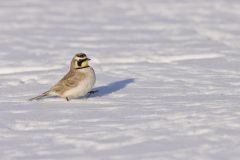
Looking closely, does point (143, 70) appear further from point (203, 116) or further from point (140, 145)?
point (140, 145)

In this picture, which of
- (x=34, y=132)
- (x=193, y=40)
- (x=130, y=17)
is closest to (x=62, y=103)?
(x=34, y=132)

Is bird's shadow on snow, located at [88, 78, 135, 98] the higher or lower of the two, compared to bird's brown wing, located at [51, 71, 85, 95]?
lower

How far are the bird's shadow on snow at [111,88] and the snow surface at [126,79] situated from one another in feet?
0.04

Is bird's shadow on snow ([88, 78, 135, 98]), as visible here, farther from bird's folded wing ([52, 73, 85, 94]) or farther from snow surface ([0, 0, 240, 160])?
bird's folded wing ([52, 73, 85, 94])

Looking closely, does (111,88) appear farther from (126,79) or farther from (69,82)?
(69,82)

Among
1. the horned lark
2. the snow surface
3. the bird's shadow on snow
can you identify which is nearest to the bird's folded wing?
the horned lark

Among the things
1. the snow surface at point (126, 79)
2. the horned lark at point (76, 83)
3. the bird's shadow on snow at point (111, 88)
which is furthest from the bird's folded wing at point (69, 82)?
the bird's shadow on snow at point (111, 88)

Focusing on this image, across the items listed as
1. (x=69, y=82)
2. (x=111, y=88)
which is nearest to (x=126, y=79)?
(x=111, y=88)

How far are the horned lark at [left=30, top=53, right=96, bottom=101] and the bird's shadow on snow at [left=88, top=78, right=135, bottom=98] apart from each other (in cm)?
40

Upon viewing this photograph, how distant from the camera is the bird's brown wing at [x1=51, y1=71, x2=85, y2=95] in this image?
7.45 metres

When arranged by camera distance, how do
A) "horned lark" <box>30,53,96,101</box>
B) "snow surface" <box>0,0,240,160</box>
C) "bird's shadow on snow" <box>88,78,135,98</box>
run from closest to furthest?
"snow surface" <box>0,0,240,160</box>, "horned lark" <box>30,53,96,101</box>, "bird's shadow on snow" <box>88,78,135,98</box>

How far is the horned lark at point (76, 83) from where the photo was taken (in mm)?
7406

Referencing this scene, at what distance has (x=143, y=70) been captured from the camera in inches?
362

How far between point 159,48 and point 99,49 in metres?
0.87
